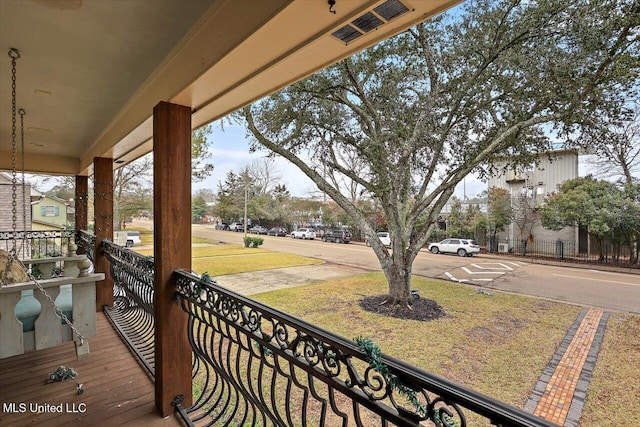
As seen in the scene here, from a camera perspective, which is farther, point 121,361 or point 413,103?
point 413,103

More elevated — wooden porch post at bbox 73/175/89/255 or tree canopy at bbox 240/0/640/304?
tree canopy at bbox 240/0/640/304

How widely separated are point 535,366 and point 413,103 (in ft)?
16.9

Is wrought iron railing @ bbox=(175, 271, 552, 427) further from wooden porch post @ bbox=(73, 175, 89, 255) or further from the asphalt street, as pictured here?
the asphalt street

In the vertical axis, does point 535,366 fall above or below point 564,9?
below

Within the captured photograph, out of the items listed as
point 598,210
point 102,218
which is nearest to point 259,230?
point 598,210

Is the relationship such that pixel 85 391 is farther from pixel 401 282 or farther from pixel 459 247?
pixel 459 247

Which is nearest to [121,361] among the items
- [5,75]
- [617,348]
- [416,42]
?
[5,75]

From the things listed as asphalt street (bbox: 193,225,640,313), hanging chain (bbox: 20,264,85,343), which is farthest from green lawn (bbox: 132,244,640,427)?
hanging chain (bbox: 20,264,85,343)

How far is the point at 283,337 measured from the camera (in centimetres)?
118

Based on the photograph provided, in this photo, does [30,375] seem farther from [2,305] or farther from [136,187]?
[136,187]

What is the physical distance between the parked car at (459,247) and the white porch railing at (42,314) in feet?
50.7

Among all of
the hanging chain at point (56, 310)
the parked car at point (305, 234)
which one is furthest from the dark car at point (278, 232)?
the hanging chain at point (56, 310)

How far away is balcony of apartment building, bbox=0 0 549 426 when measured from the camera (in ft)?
3.16

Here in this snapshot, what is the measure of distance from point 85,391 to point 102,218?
2417mm
